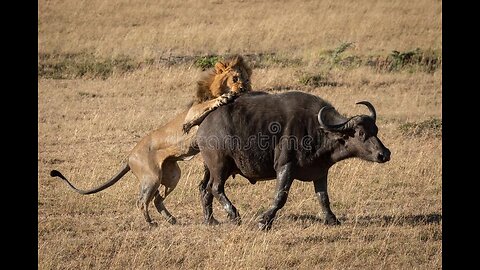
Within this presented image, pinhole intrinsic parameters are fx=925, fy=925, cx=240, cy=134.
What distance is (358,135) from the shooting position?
31.4 feet

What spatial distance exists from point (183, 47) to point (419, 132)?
30.4 feet

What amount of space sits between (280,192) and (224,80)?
1.64m

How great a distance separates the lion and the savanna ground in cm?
43

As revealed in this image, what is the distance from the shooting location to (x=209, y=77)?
10.6 m

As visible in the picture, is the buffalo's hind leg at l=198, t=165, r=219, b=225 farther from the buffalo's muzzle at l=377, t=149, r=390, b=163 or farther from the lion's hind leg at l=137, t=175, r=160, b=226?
the buffalo's muzzle at l=377, t=149, r=390, b=163

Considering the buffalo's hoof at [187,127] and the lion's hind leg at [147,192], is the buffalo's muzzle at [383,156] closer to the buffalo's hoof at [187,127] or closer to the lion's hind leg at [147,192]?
the buffalo's hoof at [187,127]

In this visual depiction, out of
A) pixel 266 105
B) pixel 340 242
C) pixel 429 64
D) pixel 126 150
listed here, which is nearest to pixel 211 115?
pixel 266 105

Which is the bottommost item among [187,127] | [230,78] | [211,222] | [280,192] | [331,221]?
[211,222]

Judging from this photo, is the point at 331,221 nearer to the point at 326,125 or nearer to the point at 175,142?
the point at 326,125

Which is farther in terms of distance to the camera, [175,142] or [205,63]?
[205,63]

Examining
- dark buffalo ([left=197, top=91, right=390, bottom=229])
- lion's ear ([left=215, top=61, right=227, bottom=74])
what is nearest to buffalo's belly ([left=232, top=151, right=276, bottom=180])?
dark buffalo ([left=197, top=91, right=390, bottom=229])

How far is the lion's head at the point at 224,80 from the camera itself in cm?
1046

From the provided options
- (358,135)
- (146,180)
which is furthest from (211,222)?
(358,135)

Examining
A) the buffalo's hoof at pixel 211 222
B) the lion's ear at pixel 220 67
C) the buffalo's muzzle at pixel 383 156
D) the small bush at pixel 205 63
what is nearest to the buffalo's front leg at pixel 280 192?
the buffalo's hoof at pixel 211 222
